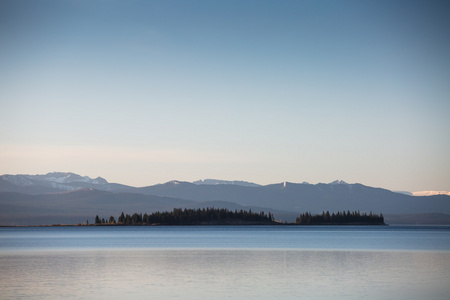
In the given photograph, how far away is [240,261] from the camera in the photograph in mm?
78000

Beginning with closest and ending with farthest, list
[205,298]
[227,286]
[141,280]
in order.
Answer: [205,298]
[227,286]
[141,280]

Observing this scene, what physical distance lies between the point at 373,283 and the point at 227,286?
41.2 feet

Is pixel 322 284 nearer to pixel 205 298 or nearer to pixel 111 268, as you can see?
pixel 205 298

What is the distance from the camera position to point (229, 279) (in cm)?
5597

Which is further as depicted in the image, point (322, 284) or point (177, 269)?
point (177, 269)

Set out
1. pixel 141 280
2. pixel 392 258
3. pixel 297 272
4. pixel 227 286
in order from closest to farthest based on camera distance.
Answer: pixel 227 286 → pixel 141 280 → pixel 297 272 → pixel 392 258

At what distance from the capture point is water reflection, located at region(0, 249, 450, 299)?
4622cm

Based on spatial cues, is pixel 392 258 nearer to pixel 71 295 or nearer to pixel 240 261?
pixel 240 261

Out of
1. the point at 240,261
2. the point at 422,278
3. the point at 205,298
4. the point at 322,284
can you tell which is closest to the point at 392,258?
the point at 240,261

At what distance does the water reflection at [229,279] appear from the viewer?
4622cm

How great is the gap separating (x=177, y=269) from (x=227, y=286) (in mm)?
16399

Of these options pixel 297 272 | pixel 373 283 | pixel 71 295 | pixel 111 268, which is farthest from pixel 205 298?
pixel 111 268

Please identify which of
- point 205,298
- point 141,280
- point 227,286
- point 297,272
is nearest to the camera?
point 205,298

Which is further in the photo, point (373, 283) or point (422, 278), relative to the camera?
point (422, 278)
